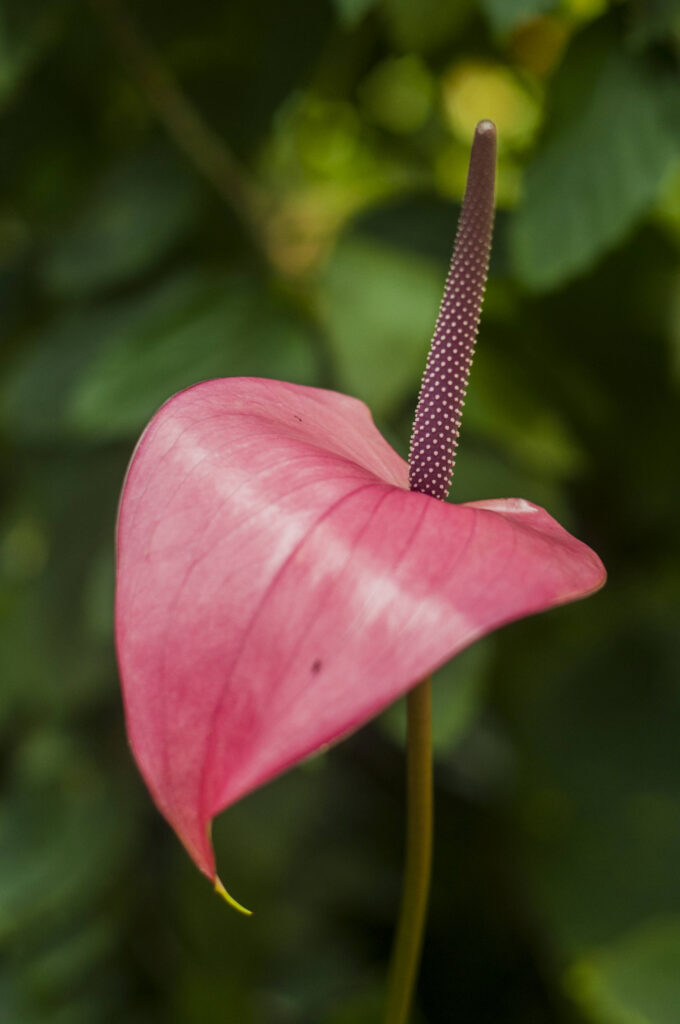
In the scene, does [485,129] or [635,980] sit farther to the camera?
[635,980]

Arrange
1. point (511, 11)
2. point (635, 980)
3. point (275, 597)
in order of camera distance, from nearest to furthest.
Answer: point (275, 597) < point (511, 11) < point (635, 980)

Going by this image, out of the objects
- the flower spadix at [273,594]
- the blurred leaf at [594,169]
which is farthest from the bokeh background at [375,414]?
the flower spadix at [273,594]

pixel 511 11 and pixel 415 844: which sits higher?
pixel 511 11

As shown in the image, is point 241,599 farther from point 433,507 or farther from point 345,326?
point 345,326

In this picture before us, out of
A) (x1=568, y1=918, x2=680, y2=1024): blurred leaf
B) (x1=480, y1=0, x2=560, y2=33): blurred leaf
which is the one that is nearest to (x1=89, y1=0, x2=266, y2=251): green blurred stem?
(x1=480, y1=0, x2=560, y2=33): blurred leaf

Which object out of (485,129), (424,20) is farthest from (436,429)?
(424,20)

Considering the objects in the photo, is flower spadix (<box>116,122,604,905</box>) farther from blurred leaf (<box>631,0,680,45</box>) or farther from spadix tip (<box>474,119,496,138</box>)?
blurred leaf (<box>631,0,680,45</box>)

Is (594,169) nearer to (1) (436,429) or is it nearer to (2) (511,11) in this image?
(2) (511,11)
